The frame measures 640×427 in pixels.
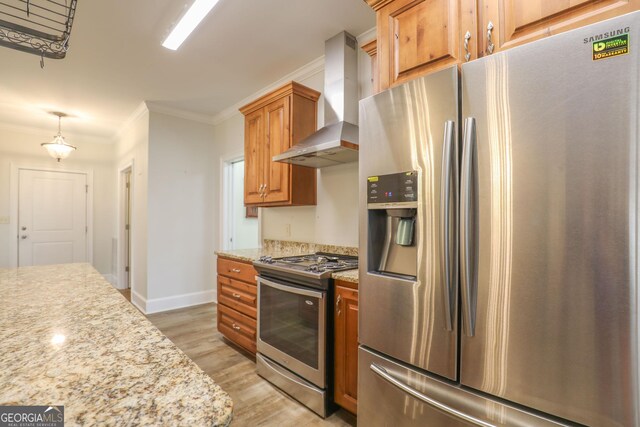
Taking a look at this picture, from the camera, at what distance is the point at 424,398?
1282 mm

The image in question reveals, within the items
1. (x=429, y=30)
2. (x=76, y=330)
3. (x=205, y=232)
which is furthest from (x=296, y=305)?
(x=205, y=232)

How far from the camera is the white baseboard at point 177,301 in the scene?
12.9 feet

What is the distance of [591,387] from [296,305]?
59.0 inches

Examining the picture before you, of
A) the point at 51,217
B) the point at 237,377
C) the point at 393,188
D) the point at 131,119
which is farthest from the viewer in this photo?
the point at 51,217

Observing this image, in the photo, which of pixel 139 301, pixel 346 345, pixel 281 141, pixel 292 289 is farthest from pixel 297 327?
pixel 139 301

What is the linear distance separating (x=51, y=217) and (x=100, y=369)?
20.2 ft

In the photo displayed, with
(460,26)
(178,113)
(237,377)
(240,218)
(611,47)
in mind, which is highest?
(178,113)

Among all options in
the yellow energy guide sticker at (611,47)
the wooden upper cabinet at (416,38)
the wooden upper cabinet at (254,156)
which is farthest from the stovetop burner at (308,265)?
the yellow energy guide sticker at (611,47)

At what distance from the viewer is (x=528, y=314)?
1041mm

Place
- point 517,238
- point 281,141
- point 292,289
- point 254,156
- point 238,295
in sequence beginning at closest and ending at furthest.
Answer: point 517,238 < point 292,289 < point 238,295 < point 281,141 < point 254,156

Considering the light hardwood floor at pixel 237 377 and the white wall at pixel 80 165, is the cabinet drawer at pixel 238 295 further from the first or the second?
the white wall at pixel 80 165

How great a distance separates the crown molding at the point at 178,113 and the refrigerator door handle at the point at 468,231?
4100 mm

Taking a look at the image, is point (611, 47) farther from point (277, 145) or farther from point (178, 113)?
point (178, 113)

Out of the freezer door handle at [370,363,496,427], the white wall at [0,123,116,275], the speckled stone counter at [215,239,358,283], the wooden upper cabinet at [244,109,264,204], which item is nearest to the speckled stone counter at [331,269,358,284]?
the speckled stone counter at [215,239,358,283]
